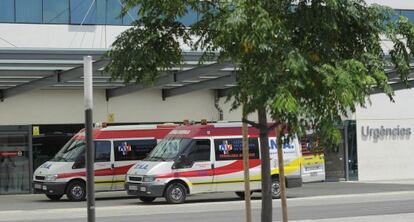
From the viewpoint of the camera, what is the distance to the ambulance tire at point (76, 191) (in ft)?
79.4

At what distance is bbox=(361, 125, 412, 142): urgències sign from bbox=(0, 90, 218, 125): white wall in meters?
7.69

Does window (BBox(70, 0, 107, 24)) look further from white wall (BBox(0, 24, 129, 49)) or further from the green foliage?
the green foliage

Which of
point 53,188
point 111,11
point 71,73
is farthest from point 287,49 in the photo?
point 111,11

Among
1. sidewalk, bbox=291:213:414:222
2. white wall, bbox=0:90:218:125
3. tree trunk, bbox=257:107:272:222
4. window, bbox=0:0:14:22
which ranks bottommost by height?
sidewalk, bbox=291:213:414:222

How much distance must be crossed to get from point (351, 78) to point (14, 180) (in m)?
25.1

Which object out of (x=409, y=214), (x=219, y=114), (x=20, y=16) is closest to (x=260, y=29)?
(x=409, y=214)

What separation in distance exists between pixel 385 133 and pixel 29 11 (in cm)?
1792

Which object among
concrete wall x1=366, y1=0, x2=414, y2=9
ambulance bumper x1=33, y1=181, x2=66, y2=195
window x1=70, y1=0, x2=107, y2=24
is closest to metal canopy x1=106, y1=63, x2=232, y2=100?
window x1=70, y1=0, x2=107, y2=24

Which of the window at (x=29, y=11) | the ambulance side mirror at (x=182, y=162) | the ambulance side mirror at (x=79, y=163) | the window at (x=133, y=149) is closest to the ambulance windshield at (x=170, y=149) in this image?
the ambulance side mirror at (x=182, y=162)

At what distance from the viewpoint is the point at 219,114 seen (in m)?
33.3

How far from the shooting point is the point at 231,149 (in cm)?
2320

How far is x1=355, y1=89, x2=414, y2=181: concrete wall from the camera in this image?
1403 inches

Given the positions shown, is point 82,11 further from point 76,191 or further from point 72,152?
point 76,191

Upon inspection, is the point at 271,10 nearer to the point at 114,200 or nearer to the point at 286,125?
the point at 286,125
